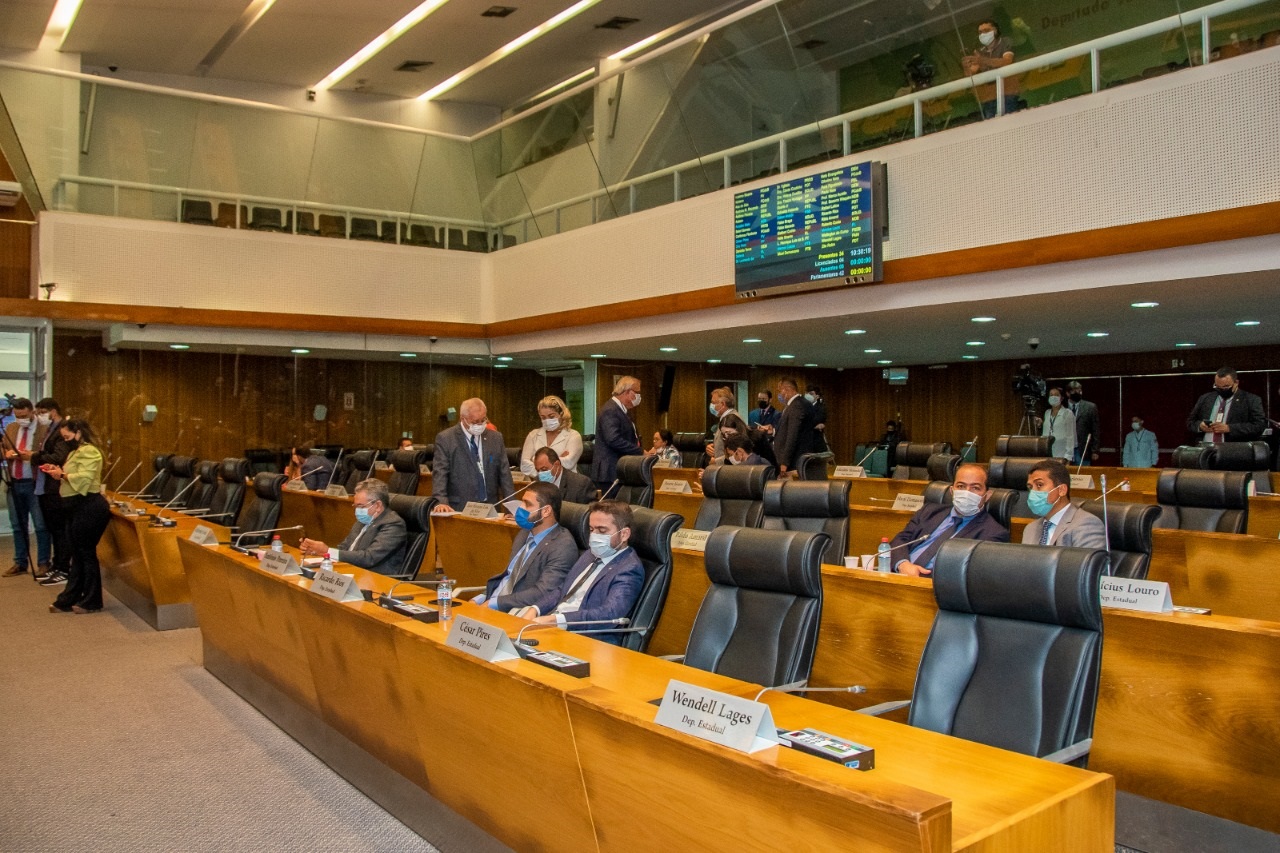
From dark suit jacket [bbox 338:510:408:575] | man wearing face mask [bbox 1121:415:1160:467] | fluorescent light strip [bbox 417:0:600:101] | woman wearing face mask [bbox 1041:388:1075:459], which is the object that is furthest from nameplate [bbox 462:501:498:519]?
man wearing face mask [bbox 1121:415:1160:467]

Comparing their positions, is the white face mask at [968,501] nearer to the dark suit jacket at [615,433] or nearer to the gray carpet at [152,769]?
the gray carpet at [152,769]

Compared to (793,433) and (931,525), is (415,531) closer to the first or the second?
(931,525)

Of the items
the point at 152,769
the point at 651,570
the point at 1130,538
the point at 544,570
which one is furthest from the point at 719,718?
the point at 152,769

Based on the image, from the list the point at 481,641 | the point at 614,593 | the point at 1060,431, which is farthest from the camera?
the point at 1060,431

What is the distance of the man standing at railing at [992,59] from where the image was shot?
7.22 metres

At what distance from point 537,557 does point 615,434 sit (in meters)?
2.97

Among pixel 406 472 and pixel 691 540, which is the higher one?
pixel 406 472

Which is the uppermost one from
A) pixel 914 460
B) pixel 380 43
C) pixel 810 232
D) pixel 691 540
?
pixel 380 43

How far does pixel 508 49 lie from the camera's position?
579 inches

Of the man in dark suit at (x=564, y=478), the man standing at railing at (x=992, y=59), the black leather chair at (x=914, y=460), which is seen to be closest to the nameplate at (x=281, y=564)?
the man in dark suit at (x=564, y=478)

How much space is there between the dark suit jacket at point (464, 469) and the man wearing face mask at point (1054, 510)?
3652 mm

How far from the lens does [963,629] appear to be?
298 cm

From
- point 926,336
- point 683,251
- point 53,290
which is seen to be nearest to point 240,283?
point 53,290

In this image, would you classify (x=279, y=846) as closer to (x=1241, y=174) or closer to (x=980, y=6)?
(x=1241, y=174)
